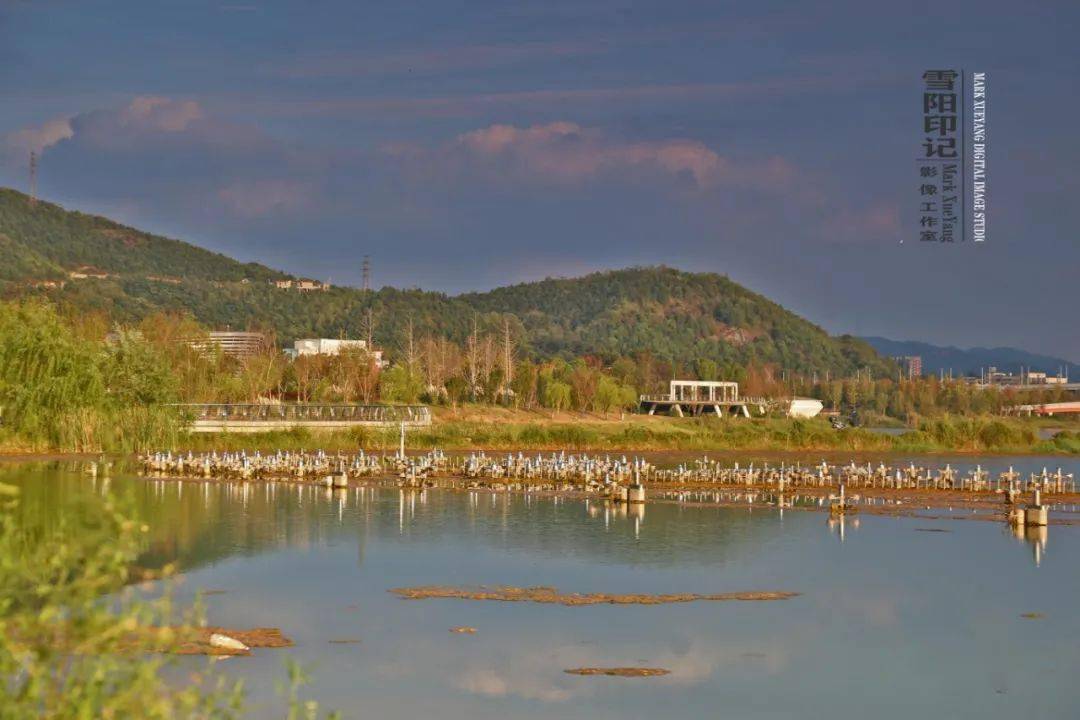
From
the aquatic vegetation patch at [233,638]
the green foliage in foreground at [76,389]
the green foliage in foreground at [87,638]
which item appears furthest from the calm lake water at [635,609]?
the green foliage in foreground at [76,389]

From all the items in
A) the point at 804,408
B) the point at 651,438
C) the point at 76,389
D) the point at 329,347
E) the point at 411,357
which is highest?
the point at 329,347

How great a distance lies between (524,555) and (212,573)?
7052 mm

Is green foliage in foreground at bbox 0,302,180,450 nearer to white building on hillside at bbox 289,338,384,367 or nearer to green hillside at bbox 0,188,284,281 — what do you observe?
white building on hillside at bbox 289,338,384,367

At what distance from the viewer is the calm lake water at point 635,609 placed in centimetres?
1975

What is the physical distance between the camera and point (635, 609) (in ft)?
84.5

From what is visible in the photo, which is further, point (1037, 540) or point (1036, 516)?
point (1036, 516)

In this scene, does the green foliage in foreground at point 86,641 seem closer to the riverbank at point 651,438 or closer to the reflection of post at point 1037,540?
the reflection of post at point 1037,540

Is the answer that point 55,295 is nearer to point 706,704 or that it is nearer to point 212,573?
point 212,573

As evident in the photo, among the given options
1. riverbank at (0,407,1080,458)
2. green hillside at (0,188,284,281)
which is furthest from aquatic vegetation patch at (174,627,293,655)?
green hillside at (0,188,284,281)

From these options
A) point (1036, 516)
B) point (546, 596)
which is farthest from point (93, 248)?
point (546, 596)

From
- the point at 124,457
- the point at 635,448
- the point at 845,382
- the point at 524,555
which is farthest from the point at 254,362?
the point at 845,382

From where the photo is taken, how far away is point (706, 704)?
63.3ft

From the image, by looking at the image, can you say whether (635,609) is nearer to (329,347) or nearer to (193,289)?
(329,347)

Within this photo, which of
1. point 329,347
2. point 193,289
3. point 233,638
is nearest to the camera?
point 233,638
